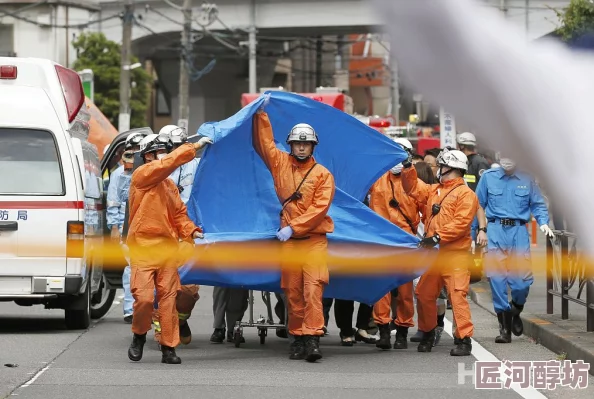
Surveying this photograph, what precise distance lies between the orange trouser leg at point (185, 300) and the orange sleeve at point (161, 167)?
1678 millimetres

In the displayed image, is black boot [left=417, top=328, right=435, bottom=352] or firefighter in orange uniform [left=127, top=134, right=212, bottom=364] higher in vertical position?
firefighter in orange uniform [left=127, top=134, right=212, bottom=364]

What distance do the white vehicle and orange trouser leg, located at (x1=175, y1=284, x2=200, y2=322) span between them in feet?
→ 4.23

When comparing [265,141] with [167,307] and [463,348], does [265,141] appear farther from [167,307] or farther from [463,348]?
[463,348]

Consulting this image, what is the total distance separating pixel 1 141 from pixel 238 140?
2724 mm

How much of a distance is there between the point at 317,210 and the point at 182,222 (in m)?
1.20

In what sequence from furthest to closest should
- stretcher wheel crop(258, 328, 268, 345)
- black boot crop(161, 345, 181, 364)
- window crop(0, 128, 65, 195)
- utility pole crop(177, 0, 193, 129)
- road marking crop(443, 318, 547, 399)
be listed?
1. utility pole crop(177, 0, 193, 129)
2. window crop(0, 128, 65, 195)
3. stretcher wheel crop(258, 328, 268, 345)
4. black boot crop(161, 345, 181, 364)
5. road marking crop(443, 318, 547, 399)

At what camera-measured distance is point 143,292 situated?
1193 centimetres

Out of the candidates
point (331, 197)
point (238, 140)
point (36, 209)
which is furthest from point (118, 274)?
point (331, 197)

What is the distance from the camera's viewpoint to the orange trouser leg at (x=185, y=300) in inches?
527

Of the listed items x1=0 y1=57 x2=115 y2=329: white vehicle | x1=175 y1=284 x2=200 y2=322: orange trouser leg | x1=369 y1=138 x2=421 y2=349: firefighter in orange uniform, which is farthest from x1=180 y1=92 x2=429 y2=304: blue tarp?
x1=0 y1=57 x2=115 y2=329: white vehicle

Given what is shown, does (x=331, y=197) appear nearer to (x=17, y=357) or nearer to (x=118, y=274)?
(x=17, y=357)

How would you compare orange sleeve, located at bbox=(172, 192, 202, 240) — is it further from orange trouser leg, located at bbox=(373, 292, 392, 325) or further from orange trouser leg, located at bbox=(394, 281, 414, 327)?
orange trouser leg, located at bbox=(394, 281, 414, 327)

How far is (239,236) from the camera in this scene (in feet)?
41.8

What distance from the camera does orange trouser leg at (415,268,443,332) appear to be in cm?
1291
